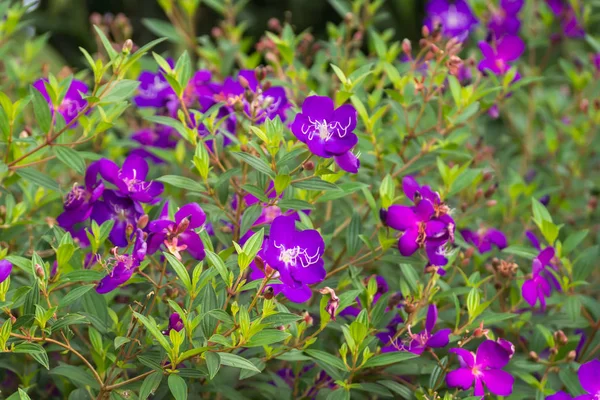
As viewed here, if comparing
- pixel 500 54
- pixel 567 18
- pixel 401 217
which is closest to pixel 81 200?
pixel 401 217

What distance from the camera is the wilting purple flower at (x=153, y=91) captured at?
1662 millimetres

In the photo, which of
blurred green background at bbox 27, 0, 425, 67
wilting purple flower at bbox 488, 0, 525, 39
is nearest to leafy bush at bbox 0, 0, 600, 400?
wilting purple flower at bbox 488, 0, 525, 39

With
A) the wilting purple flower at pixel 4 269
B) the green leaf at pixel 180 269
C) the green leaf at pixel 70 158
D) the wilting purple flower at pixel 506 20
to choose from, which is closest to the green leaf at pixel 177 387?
the green leaf at pixel 180 269

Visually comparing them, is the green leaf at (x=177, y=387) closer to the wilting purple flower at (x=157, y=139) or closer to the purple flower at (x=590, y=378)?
the purple flower at (x=590, y=378)

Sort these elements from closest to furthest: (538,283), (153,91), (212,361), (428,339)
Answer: (212,361), (428,339), (538,283), (153,91)

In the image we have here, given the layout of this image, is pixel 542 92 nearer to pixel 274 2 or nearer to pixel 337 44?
pixel 337 44

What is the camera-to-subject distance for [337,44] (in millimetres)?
1873

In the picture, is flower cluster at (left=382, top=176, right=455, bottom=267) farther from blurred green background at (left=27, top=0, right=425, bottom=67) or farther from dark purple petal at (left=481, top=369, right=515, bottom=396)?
blurred green background at (left=27, top=0, right=425, bottom=67)

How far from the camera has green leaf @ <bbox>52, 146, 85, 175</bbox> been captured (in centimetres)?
125

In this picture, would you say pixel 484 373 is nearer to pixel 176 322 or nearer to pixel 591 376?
pixel 591 376

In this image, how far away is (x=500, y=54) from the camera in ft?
5.86

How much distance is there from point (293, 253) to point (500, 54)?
892mm

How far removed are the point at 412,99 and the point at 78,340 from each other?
0.77 m

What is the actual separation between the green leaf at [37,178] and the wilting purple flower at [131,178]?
0.09 meters
